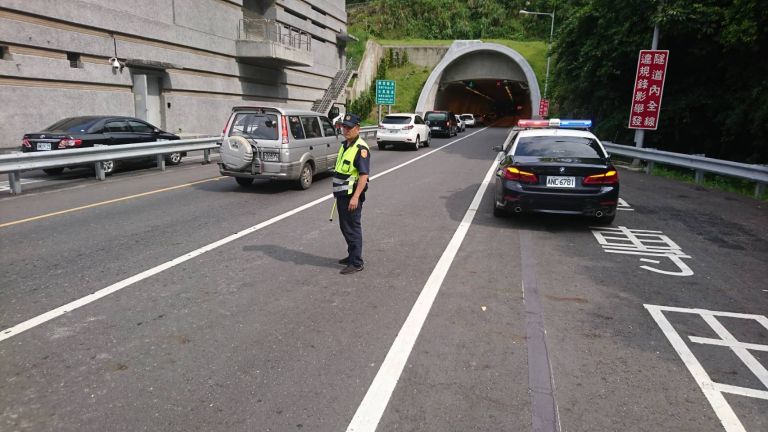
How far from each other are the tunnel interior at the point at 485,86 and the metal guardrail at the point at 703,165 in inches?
1481

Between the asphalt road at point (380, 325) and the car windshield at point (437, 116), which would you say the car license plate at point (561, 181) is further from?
the car windshield at point (437, 116)

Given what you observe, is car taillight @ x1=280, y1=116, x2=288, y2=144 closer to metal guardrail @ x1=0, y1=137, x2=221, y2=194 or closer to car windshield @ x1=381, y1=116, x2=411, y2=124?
metal guardrail @ x1=0, y1=137, x2=221, y2=194

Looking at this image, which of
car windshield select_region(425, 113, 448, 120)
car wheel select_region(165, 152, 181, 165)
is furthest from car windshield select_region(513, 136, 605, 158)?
car windshield select_region(425, 113, 448, 120)

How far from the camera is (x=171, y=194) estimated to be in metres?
10.3

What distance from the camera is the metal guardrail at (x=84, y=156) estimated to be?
10.3m

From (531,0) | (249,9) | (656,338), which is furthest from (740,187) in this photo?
(531,0)

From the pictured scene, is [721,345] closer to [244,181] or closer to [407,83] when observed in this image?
[244,181]

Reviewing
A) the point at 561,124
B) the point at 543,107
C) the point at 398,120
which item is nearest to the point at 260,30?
the point at 398,120

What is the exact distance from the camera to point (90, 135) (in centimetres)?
1315

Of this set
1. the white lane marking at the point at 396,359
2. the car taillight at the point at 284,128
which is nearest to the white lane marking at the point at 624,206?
the white lane marking at the point at 396,359

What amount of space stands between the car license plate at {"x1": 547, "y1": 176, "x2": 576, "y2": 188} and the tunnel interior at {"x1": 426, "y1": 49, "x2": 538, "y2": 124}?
155 feet

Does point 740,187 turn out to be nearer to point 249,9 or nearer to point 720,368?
point 720,368

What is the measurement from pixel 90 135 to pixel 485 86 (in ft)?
210

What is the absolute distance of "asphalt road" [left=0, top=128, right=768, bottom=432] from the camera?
10.0 feet
